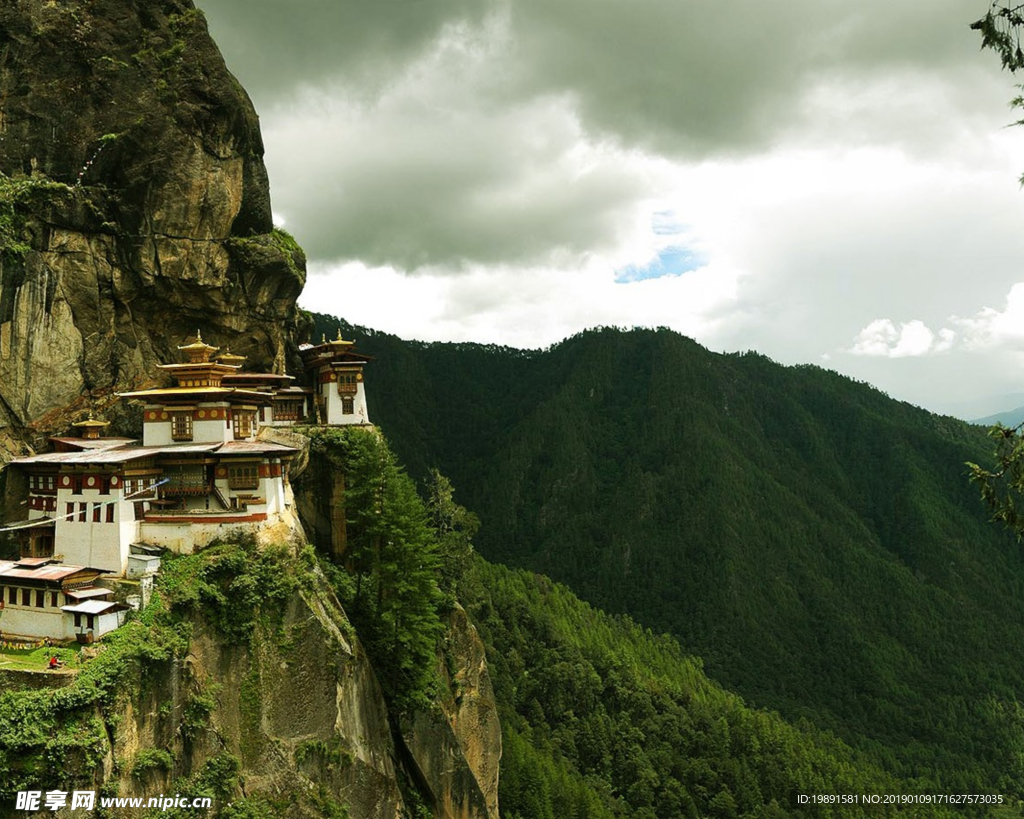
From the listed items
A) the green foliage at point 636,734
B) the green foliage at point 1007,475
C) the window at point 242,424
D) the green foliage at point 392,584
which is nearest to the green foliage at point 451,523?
the green foliage at point 636,734

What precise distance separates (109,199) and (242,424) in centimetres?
1445

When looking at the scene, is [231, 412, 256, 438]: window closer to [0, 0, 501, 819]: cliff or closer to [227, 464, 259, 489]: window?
[227, 464, 259, 489]: window

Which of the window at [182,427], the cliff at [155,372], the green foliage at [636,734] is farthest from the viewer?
the green foliage at [636,734]

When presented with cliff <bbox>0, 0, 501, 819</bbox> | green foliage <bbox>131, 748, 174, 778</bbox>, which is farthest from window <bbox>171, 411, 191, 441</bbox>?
green foliage <bbox>131, 748, 174, 778</bbox>

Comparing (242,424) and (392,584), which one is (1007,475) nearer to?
(392,584)

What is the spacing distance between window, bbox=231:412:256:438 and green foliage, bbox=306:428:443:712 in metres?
5.81

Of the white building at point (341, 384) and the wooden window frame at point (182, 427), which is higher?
the white building at point (341, 384)

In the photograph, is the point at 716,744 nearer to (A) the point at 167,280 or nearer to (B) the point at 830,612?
(A) the point at 167,280

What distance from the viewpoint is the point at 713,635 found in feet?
550

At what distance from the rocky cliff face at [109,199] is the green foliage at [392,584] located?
14731 millimetres

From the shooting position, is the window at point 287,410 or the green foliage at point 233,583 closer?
the green foliage at point 233,583

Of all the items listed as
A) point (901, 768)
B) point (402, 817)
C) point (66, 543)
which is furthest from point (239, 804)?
point (901, 768)

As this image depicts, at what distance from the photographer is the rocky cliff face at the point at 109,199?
1479 inches

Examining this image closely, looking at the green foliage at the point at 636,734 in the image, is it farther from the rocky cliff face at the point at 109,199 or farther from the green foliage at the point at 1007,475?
the green foliage at the point at 1007,475
